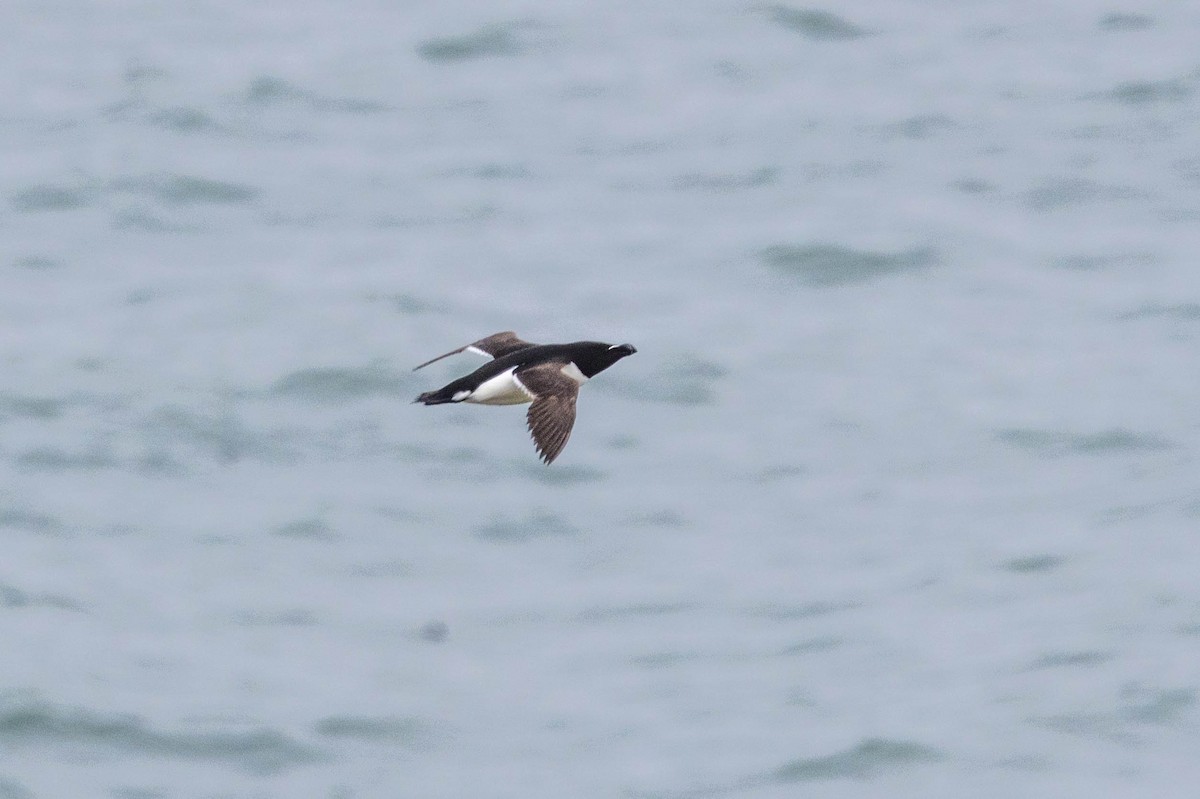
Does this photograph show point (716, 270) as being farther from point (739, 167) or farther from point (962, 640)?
point (962, 640)

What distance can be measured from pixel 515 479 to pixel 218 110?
31.7 feet

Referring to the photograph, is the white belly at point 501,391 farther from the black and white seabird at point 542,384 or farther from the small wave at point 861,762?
the small wave at point 861,762

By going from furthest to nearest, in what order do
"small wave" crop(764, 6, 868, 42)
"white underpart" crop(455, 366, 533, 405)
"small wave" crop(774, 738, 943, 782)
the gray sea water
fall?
"small wave" crop(764, 6, 868, 42) < the gray sea water < "small wave" crop(774, 738, 943, 782) < "white underpart" crop(455, 366, 533, 405)

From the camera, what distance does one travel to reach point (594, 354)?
983 centimetres

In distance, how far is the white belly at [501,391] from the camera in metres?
9.39

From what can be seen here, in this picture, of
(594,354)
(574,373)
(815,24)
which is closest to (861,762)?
(594,354)

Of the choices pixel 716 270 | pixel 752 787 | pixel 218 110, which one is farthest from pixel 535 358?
pixel 218 110

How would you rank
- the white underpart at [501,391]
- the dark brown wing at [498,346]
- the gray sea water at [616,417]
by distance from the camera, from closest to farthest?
the white underpart at [501,391] < the dark brown wing at [498,346] < the gray sea water at [616,417]

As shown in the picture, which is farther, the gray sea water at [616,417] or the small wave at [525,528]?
the small wave at [525,528]

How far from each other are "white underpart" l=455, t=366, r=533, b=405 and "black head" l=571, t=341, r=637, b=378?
13.5 inches

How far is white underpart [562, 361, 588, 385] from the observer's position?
9.52 metres

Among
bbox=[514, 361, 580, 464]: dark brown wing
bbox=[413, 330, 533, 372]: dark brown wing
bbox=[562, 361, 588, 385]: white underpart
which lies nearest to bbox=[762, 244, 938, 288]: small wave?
bbox=[413, 330, 533, 372]: dark brown wing

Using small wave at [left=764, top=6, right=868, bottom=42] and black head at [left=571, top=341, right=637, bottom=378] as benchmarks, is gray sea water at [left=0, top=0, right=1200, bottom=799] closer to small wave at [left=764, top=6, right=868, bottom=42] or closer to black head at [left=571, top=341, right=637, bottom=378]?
small wave at [left=764, top=6, right=868, bottom=42]

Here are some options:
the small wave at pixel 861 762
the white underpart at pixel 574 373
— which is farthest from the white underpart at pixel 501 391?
the small wave at pixel 861 762
